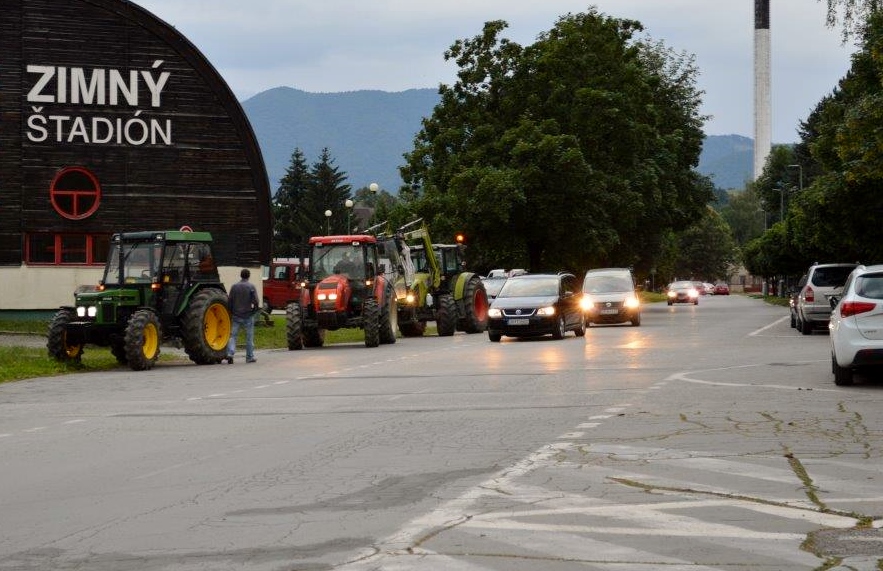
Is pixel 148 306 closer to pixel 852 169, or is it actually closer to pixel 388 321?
pixel 388 321

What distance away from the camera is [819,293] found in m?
38.2

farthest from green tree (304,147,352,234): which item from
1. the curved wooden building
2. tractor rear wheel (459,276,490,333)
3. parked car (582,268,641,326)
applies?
tractor rear wheel (459,276,490,333)

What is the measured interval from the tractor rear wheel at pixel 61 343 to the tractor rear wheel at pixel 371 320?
818 centimetres

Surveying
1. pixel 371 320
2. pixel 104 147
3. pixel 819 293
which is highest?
pixel 104 147

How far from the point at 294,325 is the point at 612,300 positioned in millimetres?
14084

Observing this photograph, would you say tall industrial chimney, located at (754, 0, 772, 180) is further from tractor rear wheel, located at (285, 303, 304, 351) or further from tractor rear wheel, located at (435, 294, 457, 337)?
tractor rear wheel, located at (285, 303, 304, 351)

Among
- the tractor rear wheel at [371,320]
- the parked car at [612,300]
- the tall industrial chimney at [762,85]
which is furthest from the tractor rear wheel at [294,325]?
A: the tall industrial chimney at [762,85]

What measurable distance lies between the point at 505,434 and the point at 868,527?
5.75 meters

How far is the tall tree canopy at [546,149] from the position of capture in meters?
60.7

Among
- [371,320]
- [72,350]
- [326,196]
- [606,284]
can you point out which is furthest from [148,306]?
[326,196]

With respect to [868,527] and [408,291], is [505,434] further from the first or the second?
[408,291]

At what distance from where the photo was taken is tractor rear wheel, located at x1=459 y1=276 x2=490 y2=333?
1699 inches

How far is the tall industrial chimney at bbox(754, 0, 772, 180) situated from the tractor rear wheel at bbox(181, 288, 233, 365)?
393 feet

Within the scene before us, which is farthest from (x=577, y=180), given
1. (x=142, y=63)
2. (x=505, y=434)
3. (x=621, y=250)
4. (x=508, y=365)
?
(x=505, y=434)
